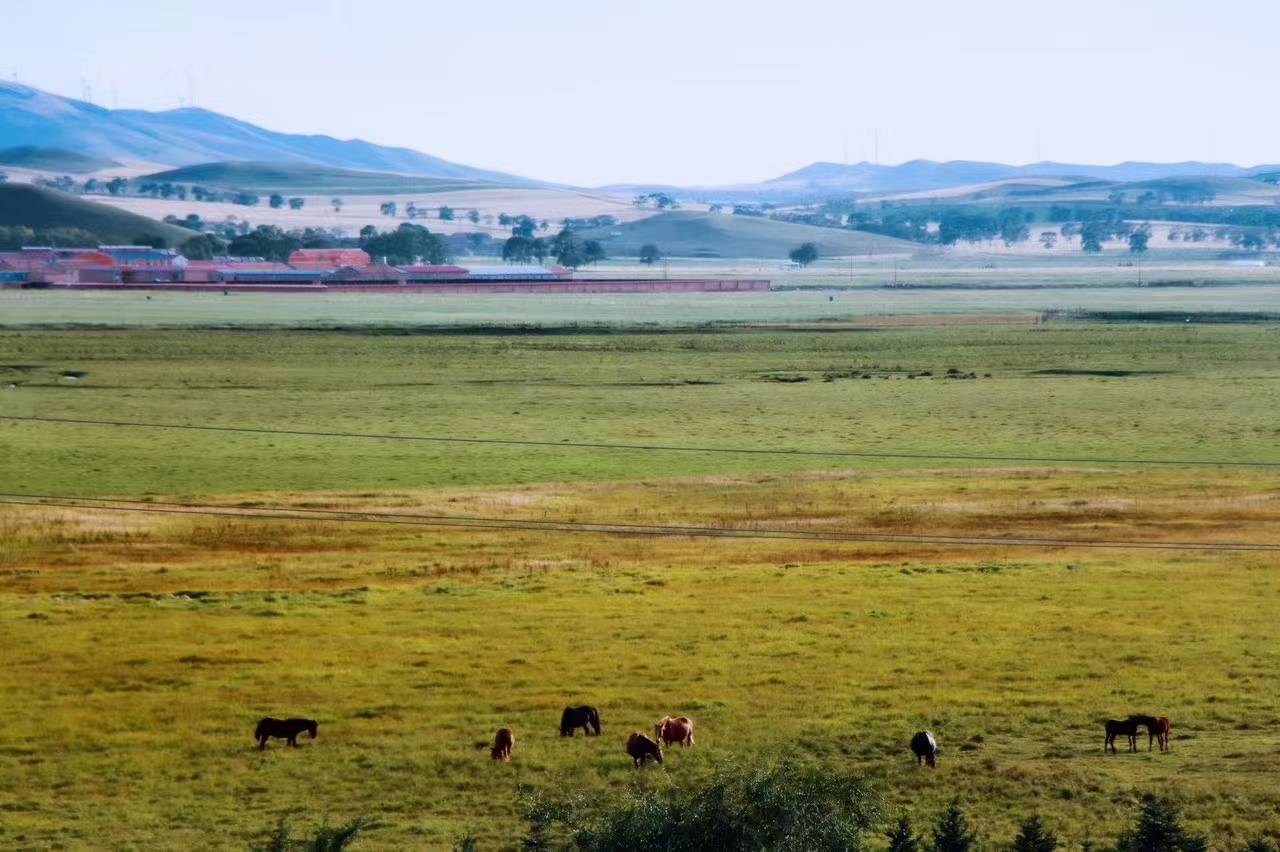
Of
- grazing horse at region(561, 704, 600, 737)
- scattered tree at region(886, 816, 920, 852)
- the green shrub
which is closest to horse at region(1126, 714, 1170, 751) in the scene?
the green shrub

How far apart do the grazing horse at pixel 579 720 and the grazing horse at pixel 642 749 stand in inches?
67.8

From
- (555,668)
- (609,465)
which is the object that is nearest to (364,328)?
(609,465)

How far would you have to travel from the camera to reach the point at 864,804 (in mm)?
24531

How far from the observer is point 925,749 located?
89.5 ft

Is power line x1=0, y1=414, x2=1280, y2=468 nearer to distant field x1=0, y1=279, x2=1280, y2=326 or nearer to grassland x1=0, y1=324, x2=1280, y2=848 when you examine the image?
grassland x1=0, y1=324, x2=1280, y2=848

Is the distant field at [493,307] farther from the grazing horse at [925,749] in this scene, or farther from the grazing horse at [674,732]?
the grazing horse at [925,749]

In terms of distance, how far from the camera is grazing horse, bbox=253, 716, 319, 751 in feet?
93.8

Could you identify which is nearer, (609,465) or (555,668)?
(555,668)

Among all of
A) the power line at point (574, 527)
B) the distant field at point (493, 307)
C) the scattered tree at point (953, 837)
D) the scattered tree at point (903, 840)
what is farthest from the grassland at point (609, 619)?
the distant field at point (493, 307)

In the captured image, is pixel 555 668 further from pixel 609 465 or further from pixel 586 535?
pixel 609 465

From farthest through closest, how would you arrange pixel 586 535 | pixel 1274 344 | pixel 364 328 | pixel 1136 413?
pixel 364 328
pixel 1274 344
pixel 1136 413
pixel 586 535

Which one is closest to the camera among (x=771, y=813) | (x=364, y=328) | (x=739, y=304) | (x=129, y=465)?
(x=771, y=813)

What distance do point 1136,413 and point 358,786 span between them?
64.1 m

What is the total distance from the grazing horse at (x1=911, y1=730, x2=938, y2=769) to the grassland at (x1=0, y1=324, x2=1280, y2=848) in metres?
0.44
